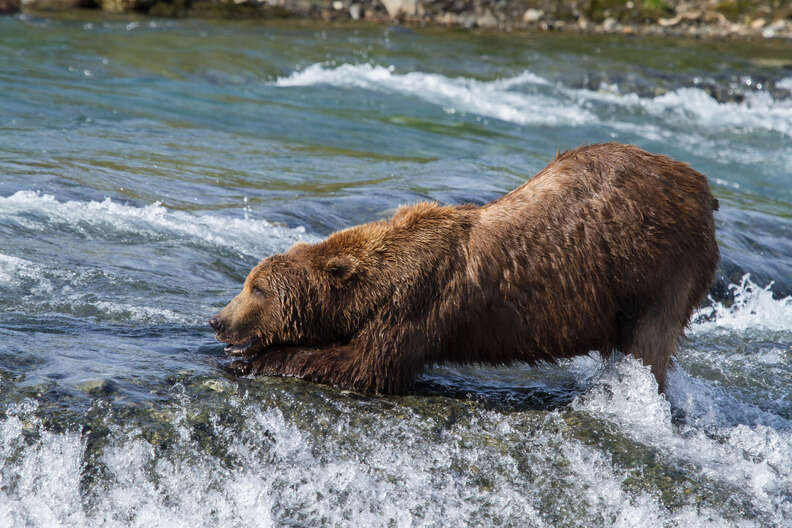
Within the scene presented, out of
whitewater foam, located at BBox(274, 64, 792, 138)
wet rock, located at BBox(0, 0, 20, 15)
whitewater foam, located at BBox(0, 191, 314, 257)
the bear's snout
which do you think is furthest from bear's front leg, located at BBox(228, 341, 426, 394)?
wet rock, located at BBox(0, 0, 20, 15)

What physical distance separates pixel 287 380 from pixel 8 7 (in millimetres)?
20687

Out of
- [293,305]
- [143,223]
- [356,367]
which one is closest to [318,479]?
[356,367]

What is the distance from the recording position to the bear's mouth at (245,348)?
560 cm

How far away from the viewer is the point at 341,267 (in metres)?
5.41

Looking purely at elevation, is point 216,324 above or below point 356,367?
above

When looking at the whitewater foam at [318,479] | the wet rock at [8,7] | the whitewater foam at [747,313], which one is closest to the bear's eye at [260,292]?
the whitewater foam at [318,479]

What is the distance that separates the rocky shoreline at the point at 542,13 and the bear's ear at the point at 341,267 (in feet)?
73.0

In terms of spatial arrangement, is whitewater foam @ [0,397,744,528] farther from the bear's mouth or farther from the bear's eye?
the bear's eye

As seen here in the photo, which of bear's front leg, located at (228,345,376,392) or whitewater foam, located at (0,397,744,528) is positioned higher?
bear's front leg, located at (228,345,376,392)

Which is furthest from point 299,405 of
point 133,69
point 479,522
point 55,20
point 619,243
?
point 55,20

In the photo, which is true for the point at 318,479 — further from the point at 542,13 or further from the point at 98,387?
the point at 542,13

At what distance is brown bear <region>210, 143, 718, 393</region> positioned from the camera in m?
5.27

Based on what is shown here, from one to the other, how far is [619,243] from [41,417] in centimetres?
308

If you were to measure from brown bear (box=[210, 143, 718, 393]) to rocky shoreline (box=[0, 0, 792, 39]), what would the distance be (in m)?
22.3
